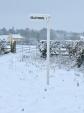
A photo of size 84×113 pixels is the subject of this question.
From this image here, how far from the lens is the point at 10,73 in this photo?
1692 cm

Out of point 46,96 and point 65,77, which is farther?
point 65,77

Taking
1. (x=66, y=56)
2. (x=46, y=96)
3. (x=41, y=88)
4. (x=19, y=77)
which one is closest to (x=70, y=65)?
(x=66, y=56)

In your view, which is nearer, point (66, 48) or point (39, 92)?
point (39, 92)

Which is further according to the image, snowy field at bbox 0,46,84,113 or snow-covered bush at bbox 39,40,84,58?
snow-covered bush at bbox 39,40,84,58

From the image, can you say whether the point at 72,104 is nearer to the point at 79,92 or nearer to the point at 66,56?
the point at 79,92

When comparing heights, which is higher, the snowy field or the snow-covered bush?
the snow-covered bush

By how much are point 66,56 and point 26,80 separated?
1148cm

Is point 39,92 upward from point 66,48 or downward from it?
downward

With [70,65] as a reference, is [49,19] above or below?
above

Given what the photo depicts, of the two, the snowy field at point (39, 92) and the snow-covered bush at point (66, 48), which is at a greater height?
the snow-covered bush at point (66, 48)

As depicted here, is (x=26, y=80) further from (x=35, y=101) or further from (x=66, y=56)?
(x=66, y=56)

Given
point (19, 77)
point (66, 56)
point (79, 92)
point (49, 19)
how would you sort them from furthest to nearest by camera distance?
point (66, 56) < point (19, 77) < point (49, 19) < point (79, 92)

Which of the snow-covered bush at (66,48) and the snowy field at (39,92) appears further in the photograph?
the snow-covered bush at (66,48)

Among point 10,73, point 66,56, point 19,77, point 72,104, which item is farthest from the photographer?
point 66,56
